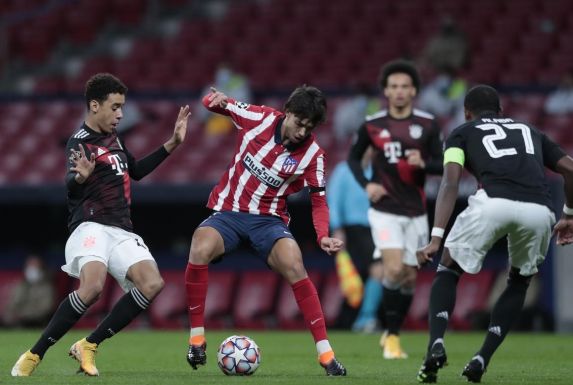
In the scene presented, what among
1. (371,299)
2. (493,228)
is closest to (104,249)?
(493,228)

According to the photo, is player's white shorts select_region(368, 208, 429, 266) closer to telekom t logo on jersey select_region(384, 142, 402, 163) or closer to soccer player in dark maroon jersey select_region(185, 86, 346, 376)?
telekom t logo on jersey select_region(384, 142, 402, 163)

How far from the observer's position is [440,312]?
319 inches

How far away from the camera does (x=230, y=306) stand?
1827 centimetres

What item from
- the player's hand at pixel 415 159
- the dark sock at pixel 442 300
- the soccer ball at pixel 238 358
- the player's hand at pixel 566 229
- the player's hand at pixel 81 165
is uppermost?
the player's hand at pixel 415 159

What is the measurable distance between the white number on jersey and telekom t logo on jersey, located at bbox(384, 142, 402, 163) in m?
2.94

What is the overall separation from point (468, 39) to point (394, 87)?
28.9ft

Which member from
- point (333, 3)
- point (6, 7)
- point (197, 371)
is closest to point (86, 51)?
point (6, 7)

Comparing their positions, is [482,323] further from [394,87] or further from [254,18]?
[254,18]

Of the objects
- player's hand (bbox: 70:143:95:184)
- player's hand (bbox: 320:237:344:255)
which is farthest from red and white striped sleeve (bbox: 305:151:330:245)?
player's hand (bbox: 70:143:95:184)

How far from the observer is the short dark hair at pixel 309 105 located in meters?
8.62

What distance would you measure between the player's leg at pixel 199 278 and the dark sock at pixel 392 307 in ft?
8.44

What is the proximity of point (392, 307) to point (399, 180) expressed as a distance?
111 cm

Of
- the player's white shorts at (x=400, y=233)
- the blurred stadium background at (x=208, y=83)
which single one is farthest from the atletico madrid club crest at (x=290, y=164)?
the blurred stadium background at (x=208, y=83)

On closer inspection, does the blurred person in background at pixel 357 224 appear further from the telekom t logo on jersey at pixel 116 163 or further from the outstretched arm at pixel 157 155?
the telekom t logo on jersey at pixel 116 163
